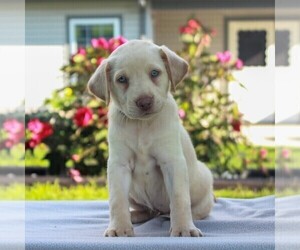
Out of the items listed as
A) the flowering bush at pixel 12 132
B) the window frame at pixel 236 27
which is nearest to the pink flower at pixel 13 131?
the flowering bush at pixel 12 132

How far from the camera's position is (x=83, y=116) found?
4.80 meters

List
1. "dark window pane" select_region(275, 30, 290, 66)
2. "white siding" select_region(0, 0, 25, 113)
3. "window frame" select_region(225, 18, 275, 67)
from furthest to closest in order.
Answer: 1. "window frame" select_region(225, 18, 275, 67)
2. "white siding" select_region(0, 0, 25, 113)
3. "dark window pane" select_region(275, 30, 290, 66)

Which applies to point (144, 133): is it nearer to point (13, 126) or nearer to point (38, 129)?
point (38, 129)

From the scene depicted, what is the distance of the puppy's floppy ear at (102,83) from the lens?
2.07 m

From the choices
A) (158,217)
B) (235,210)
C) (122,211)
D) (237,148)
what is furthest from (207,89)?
(122,211)

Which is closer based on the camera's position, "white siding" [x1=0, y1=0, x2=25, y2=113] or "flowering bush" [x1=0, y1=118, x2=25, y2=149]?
"white siding" [x1=0, y1=0, x2=25, y2=113]

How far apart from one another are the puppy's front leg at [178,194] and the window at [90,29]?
7.07 metres

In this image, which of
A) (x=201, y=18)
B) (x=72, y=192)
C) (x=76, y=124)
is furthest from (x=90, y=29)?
(x=72, y=192)

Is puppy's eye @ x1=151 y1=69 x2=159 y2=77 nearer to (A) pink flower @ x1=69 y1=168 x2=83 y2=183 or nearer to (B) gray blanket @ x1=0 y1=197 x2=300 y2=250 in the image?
(B) gray blanket @ x1=0 y1=197 x2=300 y2=250

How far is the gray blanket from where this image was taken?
183 cm

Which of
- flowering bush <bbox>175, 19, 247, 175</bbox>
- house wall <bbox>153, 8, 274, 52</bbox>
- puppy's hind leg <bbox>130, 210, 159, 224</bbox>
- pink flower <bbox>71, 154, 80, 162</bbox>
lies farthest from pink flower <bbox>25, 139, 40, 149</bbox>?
house wall <bbox>153, 8, 274, 52</bbox>

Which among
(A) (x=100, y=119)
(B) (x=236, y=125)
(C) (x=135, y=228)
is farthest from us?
(B) (x=236, y=125)

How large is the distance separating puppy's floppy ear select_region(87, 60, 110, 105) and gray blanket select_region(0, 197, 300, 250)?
1.51 feet

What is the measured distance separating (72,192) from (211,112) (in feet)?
4.14
